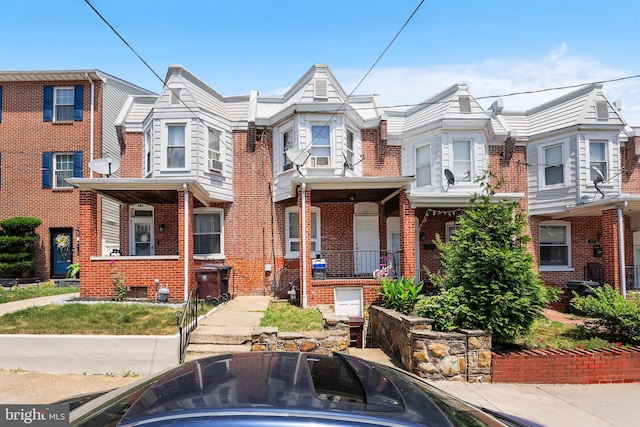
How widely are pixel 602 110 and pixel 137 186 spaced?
52.3 ft

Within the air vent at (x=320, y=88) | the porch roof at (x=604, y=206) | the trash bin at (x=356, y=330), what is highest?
the air vent at (x=320, y=88)

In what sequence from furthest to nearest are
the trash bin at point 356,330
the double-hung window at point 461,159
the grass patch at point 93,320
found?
the double-hung window at point 461,159, the trash bin at point 356,330, the grass patch at point 93,320

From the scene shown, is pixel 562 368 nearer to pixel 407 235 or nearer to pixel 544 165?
pixel 407 235

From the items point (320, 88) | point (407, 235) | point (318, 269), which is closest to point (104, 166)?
point (318, 269)

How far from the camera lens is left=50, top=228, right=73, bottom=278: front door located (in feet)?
56.0

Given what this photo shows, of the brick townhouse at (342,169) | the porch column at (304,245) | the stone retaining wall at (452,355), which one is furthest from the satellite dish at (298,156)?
the stone retaining wall at (452,355)

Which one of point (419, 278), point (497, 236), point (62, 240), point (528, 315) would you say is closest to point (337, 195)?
point (419, 278)

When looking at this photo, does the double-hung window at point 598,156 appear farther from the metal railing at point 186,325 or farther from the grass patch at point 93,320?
the grass patch at point 93,320

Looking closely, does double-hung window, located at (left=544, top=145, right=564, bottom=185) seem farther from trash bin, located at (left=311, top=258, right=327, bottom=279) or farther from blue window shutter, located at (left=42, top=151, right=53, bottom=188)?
blue window shutter, located at (left=42, top=151, right=53, bottom=188)

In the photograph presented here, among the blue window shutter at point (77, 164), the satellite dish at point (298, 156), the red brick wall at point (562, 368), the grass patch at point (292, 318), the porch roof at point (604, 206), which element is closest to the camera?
the red brick wall at point (562, 368)

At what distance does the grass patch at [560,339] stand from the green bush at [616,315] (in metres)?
0.27

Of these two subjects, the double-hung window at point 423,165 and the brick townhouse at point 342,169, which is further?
the double-hung window at point 423,165

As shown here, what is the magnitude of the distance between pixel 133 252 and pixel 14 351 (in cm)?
797

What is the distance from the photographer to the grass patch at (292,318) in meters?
7.78
